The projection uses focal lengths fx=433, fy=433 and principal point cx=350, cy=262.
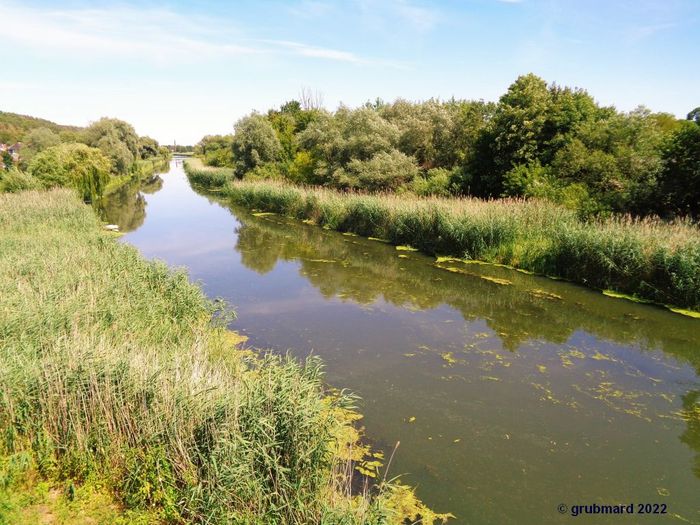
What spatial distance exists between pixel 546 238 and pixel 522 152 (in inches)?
251

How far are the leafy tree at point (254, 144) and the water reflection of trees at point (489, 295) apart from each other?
2122cm

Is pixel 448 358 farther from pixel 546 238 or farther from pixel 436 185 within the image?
pixel 436 185

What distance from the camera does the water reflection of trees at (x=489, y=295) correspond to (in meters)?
9.52

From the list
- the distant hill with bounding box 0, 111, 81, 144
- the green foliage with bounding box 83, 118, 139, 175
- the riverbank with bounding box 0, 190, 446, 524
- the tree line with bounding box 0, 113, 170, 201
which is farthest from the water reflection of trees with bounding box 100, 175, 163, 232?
the distant hill with bounding box 0, 111, 81, 144

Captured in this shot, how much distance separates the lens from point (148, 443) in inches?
171

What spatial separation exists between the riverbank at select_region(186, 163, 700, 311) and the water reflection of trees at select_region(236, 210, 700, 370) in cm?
68

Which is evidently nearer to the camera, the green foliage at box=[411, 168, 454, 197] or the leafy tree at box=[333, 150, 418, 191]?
the green foliage at box=[411, 168, 454, 197]

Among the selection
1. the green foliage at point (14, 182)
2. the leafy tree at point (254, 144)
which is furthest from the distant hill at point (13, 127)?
the green foliage at point (14, 182)

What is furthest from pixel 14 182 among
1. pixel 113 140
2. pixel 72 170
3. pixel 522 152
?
pixel 113 140

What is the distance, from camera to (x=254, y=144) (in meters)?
38.3

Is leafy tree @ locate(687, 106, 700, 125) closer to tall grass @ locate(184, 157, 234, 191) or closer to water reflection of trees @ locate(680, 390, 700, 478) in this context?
water reflection of trees @ locate(680, 390, 700, 478)

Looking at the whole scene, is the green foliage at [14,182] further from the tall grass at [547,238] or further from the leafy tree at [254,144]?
the tall grass at [547,238]

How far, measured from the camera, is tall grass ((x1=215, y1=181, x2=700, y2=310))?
Result: 10797 mm

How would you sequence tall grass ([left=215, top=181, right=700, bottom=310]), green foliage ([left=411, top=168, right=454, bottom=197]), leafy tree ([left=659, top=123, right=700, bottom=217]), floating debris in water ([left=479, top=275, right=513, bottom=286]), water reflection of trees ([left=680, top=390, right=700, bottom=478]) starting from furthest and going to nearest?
green foliage ([left=411, top=168, right=454, bottom=197]) → leafy tree ([left=659, top=123, right=700, bottom=217]) → floating debris in water ([left=479, top=275, right=513, bottom=286]) → tall grass ([left=215, top=181, right=700, bottom=310]) → water reflection of trees ([left=680, top=390, right=700, bottom=478])
